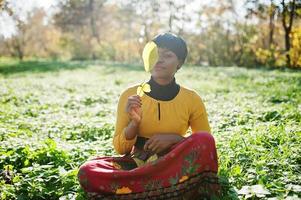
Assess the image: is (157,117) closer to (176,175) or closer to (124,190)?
(176,175)

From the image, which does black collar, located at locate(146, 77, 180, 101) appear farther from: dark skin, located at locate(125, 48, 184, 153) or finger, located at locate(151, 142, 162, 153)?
finger, located at locate(151, 142, 162, 153)

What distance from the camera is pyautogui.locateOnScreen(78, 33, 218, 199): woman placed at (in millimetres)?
3773

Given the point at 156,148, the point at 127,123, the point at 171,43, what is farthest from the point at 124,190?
the point at 171,43

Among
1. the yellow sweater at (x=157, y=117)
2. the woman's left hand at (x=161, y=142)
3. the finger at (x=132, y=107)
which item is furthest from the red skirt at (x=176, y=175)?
the finger at (x=132, y=107)

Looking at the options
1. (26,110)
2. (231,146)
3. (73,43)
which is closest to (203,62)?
(73,43)

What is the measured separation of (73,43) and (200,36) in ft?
56.5

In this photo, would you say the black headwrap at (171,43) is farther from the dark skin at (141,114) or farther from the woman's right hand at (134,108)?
the woman's right hand at (134,108)

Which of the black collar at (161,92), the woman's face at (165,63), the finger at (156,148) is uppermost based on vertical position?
the woman's face at (165,63)

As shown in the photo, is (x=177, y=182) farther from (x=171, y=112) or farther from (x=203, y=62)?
(x=203, y=62)

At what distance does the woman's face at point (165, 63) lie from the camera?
4094 millimetres

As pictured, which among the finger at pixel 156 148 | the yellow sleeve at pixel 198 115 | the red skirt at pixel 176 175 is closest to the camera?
the red skirt at pixel 176 175

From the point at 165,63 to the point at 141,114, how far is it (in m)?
0.60

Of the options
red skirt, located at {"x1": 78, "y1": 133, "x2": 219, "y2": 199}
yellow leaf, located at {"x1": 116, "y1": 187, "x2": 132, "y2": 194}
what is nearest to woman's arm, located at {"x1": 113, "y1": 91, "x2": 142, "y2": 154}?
red skirt, located at {"x1": 78, "y1": 133, "x2": 219, "y2": 199}

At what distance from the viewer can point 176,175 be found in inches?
149
